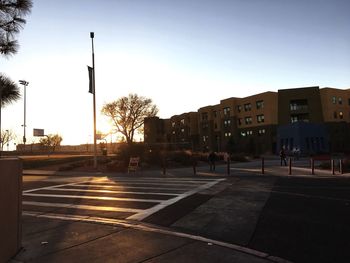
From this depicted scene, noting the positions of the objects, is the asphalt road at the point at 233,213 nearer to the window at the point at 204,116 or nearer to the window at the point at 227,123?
the window at the point at 227,123

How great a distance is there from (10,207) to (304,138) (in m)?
66.9

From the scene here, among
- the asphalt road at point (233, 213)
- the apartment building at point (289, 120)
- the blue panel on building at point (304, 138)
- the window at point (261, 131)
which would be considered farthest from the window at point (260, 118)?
the asphalt road at point (233, 213)

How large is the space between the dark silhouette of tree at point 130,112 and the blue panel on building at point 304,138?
2609cm

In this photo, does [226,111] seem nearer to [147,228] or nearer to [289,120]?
[289,120]

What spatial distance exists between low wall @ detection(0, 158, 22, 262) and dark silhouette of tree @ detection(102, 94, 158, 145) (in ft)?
237

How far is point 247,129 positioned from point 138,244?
289 ft

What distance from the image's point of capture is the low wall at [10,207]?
19.6 feet

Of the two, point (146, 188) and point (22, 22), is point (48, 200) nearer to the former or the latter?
point (146, 188)

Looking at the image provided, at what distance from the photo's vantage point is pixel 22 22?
1127cm

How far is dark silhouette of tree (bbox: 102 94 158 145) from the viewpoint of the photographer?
79188mm

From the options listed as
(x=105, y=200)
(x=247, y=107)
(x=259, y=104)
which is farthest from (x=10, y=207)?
(x=247, y=107)

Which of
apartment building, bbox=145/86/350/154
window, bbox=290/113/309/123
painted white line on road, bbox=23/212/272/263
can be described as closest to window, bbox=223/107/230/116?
apartment building, bbox=145/86/350/154

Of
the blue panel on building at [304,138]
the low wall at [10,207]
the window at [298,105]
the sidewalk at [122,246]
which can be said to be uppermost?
the window at [298,105]

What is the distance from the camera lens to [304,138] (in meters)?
68.6
